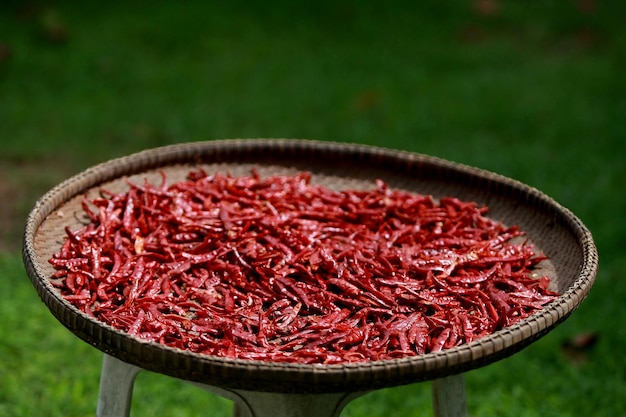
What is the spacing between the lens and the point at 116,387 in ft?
9.21

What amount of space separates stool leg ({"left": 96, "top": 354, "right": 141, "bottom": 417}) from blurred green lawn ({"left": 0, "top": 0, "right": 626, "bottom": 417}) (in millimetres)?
1309

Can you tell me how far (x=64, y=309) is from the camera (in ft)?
7.37

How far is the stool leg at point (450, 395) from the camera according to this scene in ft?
9.27

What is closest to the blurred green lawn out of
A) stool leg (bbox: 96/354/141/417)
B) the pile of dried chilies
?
stool leg (bbox: 96/354/141/417)

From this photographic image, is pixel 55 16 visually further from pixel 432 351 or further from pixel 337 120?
pixel 432 351

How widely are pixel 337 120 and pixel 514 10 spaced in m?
3.77

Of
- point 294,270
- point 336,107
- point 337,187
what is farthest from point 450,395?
point 336,107

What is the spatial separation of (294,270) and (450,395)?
0.69m

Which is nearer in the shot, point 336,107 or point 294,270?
point 294,270

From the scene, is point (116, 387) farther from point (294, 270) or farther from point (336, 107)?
point (336, 107)

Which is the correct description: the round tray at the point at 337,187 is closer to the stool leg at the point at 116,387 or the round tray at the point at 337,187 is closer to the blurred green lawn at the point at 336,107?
the stool leg at the point at 116,387
